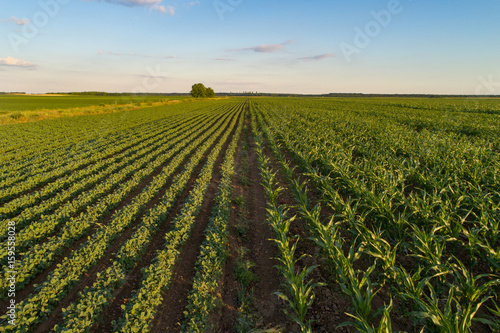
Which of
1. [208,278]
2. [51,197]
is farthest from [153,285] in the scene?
[51,197]

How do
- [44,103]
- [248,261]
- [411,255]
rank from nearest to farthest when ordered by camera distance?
1. [411,255]
2. [248,261]
3. [44,103]

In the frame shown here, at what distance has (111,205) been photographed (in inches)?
308

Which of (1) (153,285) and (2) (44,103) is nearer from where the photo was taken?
(1) (153,285)

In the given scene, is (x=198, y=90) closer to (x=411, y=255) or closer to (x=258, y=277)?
(x=258, y=277)

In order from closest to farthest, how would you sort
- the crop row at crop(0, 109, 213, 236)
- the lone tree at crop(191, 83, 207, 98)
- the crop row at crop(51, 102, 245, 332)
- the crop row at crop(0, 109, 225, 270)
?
the crop row at crop(51, 102, 245, 332) < the crop row at crop(0, 109, 225, 270) < the crop row at crop(0, 109, 213, 236) < the lone tree at crop(191, 83, 207, 98)

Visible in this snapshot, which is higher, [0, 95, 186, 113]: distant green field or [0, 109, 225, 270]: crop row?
[0, 95, 186, 113]: distant green field

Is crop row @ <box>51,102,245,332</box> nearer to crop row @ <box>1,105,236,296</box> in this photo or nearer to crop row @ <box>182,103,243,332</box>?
crop row @ <box>1,105,236,296</box>

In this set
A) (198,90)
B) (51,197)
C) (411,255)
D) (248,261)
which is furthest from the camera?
(198,90)

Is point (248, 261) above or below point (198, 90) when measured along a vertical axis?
below

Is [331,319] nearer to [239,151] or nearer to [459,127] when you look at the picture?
[239,151]

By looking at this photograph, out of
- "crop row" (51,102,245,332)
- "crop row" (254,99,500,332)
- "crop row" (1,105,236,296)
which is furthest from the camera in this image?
"crop row" (1,105,236,296)

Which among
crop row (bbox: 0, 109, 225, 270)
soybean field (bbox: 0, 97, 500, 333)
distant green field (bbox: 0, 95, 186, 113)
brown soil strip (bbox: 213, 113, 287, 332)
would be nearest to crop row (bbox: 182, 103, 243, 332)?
soybean field (bbox: 0, 97, 500, 333)

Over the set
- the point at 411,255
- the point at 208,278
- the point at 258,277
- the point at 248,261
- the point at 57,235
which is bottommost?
the point at 258,277

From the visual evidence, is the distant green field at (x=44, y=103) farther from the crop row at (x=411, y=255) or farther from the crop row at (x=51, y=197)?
the crop row at (x=411, y=255)
